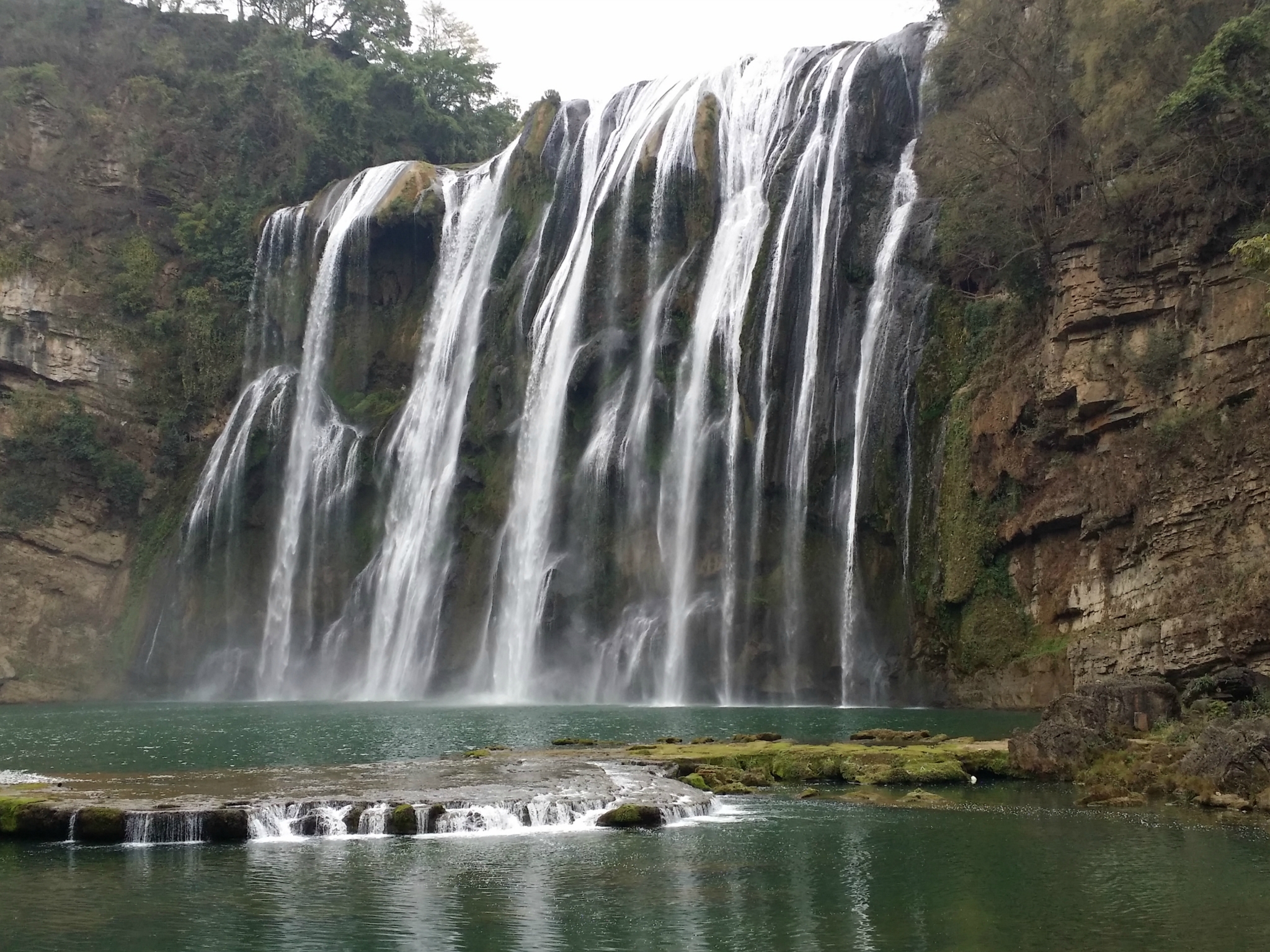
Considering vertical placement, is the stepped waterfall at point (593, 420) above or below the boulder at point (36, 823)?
Answer: above

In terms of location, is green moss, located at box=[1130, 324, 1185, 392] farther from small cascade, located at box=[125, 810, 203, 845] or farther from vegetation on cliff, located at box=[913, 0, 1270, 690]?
small cascade, located at box=[125, 810, 203, 845]

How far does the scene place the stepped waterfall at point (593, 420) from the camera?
Result: 126 feet

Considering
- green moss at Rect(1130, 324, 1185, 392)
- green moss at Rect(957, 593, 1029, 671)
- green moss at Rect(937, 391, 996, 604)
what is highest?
green moss at Rect(1130, 324, 1185, 392)

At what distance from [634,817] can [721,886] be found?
3.78 m

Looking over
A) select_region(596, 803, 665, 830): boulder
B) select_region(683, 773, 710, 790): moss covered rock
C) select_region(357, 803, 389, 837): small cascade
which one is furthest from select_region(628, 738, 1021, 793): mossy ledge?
select_region(357, 803, 389, 837): small cascade

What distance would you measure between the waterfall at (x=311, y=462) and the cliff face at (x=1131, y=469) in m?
26.2

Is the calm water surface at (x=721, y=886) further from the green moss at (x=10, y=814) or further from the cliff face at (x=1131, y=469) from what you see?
the cliff face at (x=1131, y=469)

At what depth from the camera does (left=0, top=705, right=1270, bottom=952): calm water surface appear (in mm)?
12297

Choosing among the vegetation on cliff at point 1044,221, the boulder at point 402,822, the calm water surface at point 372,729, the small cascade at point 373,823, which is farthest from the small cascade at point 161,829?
the vegetation on cliff at point 1044,221

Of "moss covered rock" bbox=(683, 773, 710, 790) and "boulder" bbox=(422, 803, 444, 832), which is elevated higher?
"moss covered rock" bbox=(683, 773, 710, 790)

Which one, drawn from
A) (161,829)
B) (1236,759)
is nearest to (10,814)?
(161,829)

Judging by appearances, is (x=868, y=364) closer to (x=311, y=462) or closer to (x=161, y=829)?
(x=311, y=462)

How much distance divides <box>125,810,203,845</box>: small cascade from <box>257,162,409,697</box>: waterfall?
33.5 metres

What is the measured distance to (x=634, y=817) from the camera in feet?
58.8
